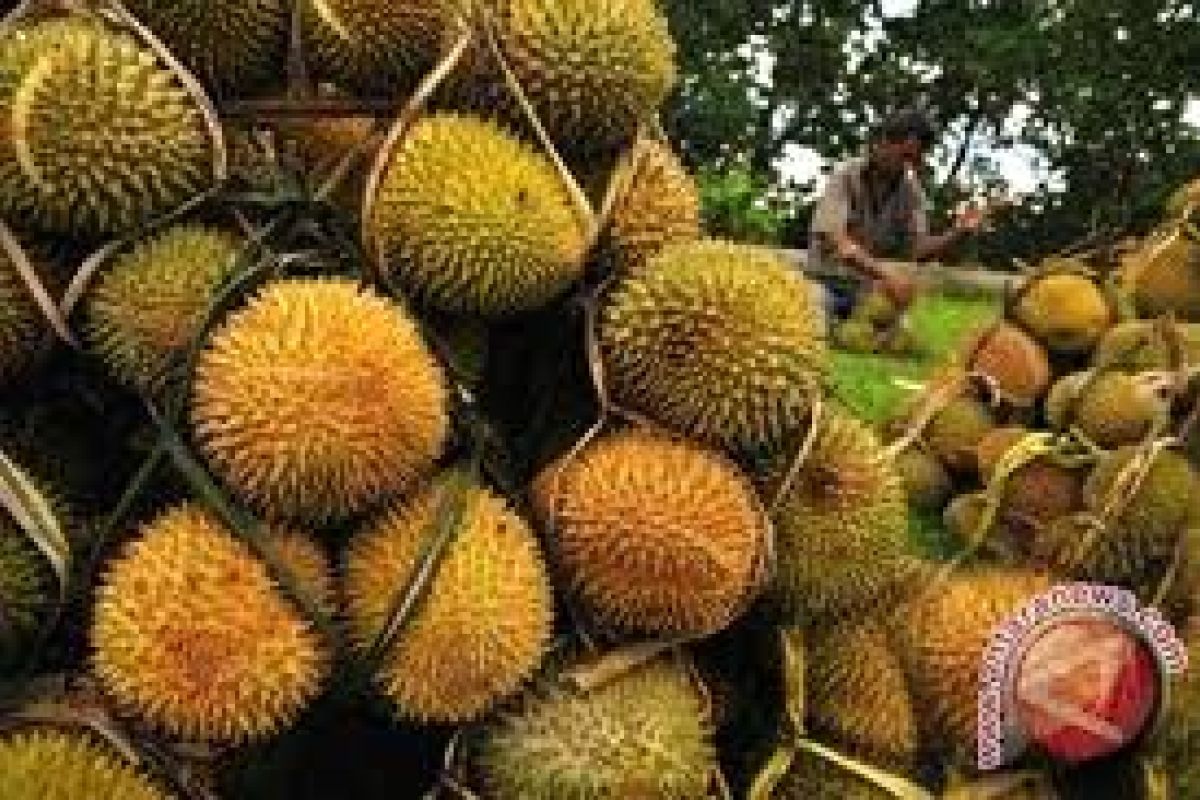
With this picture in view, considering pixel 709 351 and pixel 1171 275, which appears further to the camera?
pixel 1171 275

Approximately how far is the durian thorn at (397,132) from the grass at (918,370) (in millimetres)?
528

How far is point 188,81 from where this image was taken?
6.25 ft

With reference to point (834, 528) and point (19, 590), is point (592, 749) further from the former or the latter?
point (19, 590)

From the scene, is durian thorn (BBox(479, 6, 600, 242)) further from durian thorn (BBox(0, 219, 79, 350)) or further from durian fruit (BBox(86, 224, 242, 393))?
durian thorn (BBox(0, 219, 79, 350))

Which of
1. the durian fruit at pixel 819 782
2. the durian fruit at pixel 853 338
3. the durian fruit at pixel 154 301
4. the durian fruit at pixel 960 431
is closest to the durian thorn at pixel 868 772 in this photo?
the durian fruit at pixel 819 782

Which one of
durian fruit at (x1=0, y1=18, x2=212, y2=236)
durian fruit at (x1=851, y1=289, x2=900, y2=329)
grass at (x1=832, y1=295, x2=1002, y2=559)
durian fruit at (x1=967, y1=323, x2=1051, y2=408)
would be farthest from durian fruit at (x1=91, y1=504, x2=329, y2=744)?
durian fruit at (x1=851, y1=289, x2=900, y2=329)

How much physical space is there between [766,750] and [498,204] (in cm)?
59

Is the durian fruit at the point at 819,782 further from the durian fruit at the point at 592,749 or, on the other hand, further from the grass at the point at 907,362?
the grass at the point at 907,362

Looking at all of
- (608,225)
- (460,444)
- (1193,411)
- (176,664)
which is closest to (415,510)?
(460,444)

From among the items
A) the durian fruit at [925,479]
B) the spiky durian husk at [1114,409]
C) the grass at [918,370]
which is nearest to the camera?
the spiky durian husk at [1114,409]

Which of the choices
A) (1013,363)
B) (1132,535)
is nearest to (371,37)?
(1132,535)

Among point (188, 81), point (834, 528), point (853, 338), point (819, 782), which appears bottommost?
point (853, 338)

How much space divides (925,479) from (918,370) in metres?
3.83

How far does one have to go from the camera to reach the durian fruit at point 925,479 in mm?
5660
